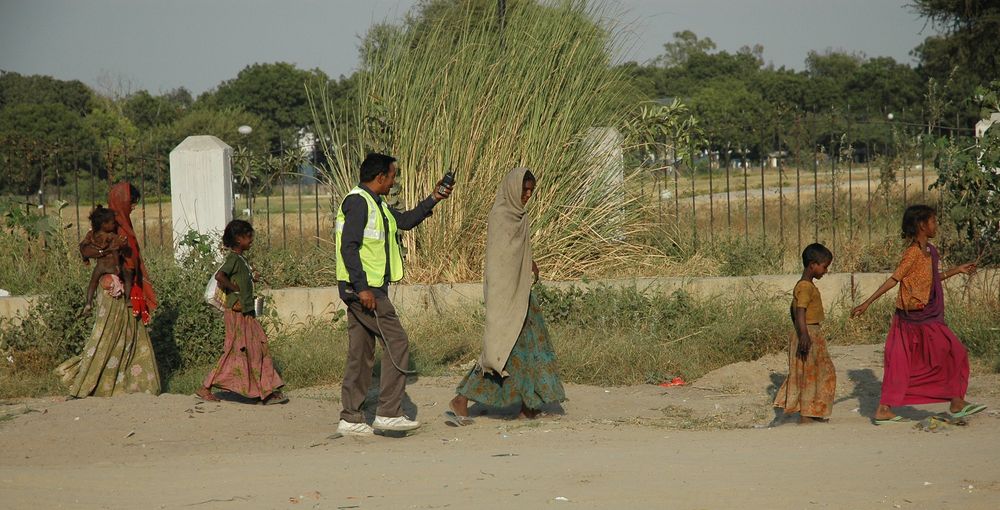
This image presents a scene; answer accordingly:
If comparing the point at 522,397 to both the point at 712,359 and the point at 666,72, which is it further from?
the point at 666,72

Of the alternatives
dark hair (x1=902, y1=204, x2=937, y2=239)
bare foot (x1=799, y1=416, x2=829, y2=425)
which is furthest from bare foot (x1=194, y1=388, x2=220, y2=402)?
dark hair (x1=902, y1=204, x2=937, y2=239)

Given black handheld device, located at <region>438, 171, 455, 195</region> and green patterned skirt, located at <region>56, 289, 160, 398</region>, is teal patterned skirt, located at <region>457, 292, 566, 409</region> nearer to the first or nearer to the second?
black handheld device, located at <region>438, 171, 455, 195</region>

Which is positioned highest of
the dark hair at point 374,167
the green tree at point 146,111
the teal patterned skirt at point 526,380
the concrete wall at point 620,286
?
the green tree at point 146,111

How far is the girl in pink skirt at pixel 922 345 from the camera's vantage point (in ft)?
20.9

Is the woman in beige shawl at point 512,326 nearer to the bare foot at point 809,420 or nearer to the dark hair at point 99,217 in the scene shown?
the bare foot at point 809,420

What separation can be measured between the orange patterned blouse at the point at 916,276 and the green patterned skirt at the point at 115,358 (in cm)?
497

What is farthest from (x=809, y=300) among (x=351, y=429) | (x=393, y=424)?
(x=351, y=429)

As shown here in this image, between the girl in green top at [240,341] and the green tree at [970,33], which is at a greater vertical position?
the green tree at [970,33]

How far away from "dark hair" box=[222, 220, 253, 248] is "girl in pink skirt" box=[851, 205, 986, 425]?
3931 millimetres

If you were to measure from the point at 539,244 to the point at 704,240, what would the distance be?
1.93 metres

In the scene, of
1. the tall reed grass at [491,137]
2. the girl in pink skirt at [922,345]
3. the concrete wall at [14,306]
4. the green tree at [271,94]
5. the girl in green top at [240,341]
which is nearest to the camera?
the girl in pink skirt at [922,345]

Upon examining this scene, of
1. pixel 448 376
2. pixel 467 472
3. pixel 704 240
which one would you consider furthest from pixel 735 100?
pixel 467 472

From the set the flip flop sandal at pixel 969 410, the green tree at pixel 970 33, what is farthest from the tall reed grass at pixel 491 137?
the green tree at pixel 970 33

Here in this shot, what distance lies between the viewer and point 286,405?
752 cm
